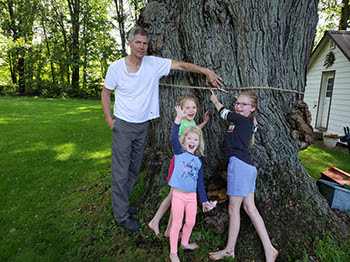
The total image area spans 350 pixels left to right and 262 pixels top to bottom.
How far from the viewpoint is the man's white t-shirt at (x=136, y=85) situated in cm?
277

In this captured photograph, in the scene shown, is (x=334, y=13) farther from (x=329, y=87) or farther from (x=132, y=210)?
(x=132, y=210)

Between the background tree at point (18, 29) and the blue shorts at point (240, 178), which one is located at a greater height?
the background tree at point (18, 29)

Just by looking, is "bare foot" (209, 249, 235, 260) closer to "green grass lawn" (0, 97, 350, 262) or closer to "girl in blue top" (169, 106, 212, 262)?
"green grass lawn" (0, 97, 350, 262)

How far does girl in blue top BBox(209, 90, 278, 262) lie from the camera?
241 cm

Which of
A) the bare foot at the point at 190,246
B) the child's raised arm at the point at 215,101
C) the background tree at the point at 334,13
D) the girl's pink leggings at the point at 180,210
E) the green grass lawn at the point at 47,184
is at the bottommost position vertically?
the green grass lawn at the point at 47,184

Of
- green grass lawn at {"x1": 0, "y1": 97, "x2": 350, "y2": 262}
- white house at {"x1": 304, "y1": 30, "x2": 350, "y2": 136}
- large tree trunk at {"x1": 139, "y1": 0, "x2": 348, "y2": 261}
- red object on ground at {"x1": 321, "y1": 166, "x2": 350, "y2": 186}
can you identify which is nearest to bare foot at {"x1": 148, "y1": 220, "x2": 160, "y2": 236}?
→ green grass lawn at {"x1": 0, "y1": 97, "x2": 350, "y2": 262}

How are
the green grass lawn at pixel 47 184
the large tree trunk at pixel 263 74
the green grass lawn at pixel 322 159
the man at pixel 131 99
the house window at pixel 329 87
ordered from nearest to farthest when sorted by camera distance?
the large tree trunk at pixel 263 74 → the man at pixel 131 99 → the green grass lawn at pixel 47 184 → the green grass lawn at pixel 322 159 → the house window at pixel 329 87

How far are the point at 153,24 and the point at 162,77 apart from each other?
2.23ft

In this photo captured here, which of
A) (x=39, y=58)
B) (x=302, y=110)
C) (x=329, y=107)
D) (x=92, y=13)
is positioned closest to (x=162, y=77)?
(x=302, y=110)

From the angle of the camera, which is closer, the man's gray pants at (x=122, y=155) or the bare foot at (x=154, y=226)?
the bare foot at (x=154, y=226)

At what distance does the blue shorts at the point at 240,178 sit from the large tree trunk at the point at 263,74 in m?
0.35

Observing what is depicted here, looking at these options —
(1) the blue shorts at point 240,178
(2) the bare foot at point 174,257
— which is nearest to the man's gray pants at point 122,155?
(2) the bare foot at point 174,257

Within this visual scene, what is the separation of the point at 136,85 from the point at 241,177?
1.55 meters

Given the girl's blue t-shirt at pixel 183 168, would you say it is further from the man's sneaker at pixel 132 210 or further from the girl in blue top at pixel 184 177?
the man's sneaker at pixel 132 210
